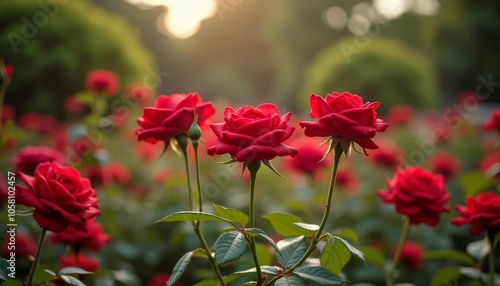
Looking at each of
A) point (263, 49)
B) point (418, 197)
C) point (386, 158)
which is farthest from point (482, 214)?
point (263, 49)

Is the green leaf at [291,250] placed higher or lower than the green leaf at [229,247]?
lower

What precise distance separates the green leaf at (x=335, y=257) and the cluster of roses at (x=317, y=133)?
16 cm

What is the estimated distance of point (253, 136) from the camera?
0.86 metres

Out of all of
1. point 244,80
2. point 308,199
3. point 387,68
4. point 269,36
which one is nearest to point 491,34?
point 269,36

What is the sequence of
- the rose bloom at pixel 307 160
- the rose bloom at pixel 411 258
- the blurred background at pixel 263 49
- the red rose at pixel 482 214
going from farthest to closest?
1. the blurred background at pixel 263 49
2. the rose bloom at pixel 307 160
3. the rose bloom at pixel 411 258
4. the red rose at pixel 482 214

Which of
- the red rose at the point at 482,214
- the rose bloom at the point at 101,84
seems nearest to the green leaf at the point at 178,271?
the red rose at the point at 482,214

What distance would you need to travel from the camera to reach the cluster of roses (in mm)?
850

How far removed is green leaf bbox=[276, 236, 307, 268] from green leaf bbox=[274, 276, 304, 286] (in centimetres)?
5

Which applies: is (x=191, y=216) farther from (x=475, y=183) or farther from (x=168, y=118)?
(x=475, y=183)

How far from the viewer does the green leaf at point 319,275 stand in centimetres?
83

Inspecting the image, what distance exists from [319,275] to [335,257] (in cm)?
10

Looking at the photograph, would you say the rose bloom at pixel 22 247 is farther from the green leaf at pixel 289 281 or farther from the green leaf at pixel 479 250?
A: the green leaf at pixel 479 250

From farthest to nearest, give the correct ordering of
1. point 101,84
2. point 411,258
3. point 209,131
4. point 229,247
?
point 209,131 → point 101,84 → point 411,258 → point 229,247

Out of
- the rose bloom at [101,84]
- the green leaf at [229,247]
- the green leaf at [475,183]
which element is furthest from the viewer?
the rose bloom at [101,84]
